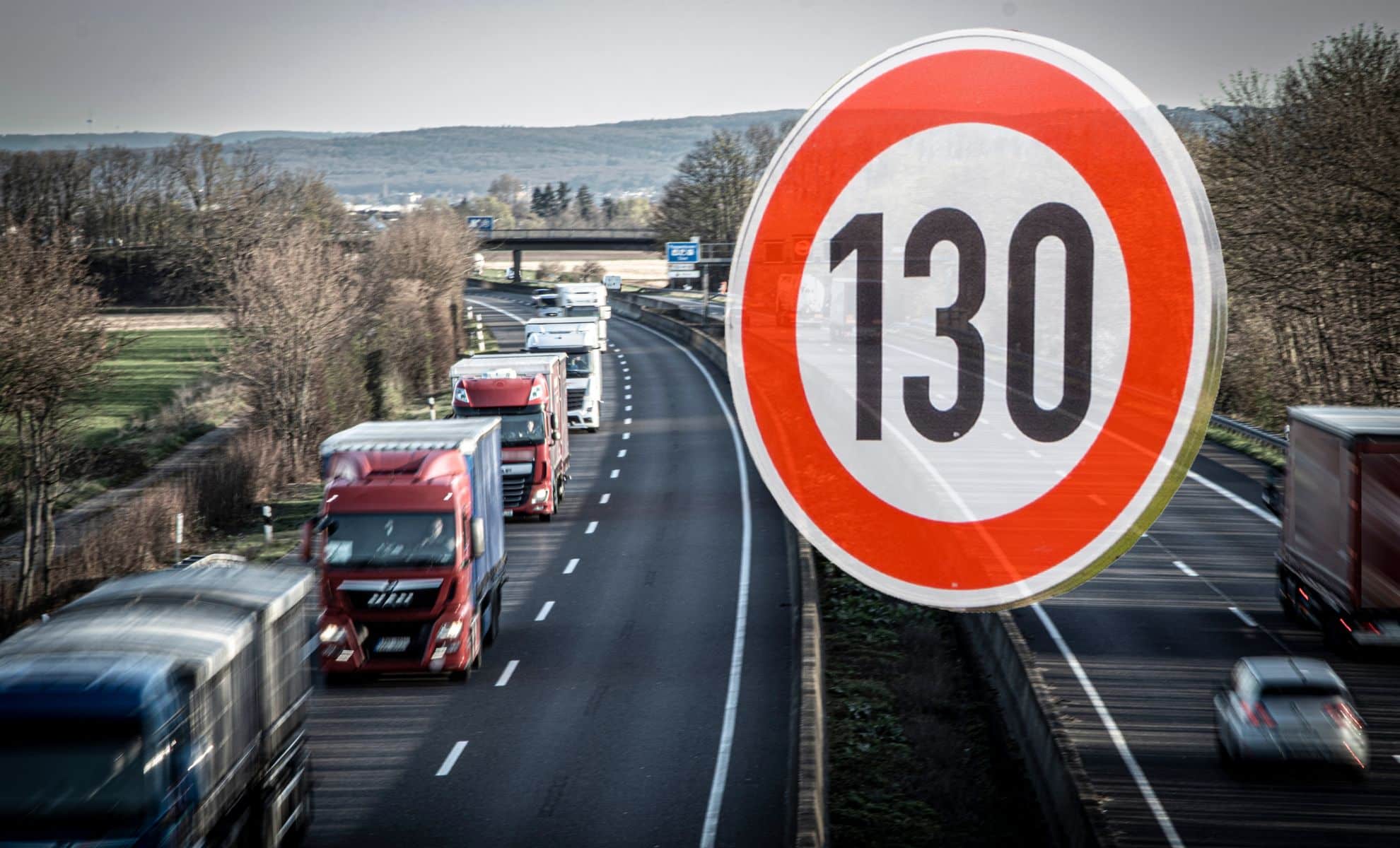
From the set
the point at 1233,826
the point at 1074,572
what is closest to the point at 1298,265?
the point at 1233,826

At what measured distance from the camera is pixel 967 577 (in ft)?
59.9

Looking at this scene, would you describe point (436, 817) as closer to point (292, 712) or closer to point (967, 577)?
point (292, 712)

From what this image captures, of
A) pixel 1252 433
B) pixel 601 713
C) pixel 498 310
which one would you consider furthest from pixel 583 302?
pixel 601 713

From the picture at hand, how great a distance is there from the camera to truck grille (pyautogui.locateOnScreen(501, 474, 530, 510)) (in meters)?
32.6

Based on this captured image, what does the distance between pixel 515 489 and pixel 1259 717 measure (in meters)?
20.7

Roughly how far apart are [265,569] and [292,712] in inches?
63.3

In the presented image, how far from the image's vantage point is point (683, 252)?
250ft

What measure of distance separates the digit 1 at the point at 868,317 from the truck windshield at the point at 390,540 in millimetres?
13686

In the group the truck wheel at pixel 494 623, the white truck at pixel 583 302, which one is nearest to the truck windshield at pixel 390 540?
the truck wheel at pixel 494 623

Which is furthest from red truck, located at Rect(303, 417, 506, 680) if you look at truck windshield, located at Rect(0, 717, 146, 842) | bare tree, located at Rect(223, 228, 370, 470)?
bare tree, located at Rect(223, 228, 370, 470)

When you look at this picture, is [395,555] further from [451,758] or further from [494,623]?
[494,623]

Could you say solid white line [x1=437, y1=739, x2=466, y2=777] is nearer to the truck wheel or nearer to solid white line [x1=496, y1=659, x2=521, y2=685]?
solid white line [x1=496, y1=659, x2=521, y2=685]

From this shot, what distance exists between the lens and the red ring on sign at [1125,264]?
442 centimetres

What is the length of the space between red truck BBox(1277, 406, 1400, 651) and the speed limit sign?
49.4ft
